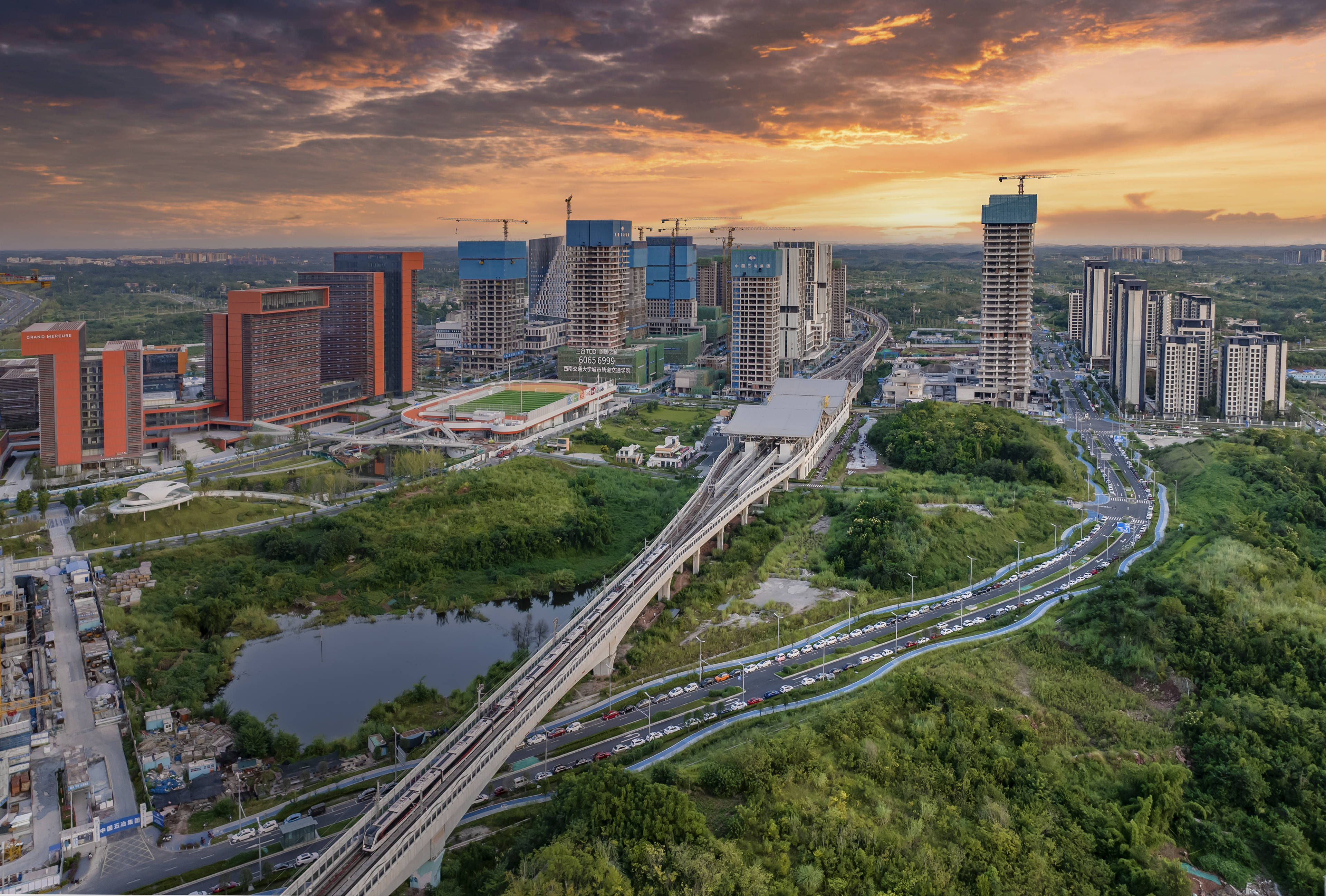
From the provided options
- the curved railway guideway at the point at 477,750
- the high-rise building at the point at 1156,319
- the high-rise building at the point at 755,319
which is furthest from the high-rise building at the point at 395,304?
the high-rise building at the point at 1156,319

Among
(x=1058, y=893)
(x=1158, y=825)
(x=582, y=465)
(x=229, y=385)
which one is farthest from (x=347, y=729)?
(x=229, y=385)

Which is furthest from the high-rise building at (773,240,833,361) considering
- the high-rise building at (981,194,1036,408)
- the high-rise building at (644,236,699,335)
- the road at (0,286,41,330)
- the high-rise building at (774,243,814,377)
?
the road at (0,286,41,330)

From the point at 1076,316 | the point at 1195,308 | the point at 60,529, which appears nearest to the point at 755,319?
the point at 1195,308

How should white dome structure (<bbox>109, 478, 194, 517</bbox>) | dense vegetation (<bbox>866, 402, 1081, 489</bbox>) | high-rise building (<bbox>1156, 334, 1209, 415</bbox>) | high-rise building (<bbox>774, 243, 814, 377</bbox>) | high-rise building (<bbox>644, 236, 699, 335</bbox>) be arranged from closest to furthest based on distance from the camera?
Result: white dome structure (<bbox>109, 478, 194, 517</bbox>), dense vegetation (<bbox>866, 402, 1081, 489</bbox>), high-rise building (<bbox>1156, 334, 1209, 415</bbox>), high-rise building (<bbox>774, 243, 814, 377</bbox>), high-rise building (<bbox>644, 236, 699, 335</bbox>)

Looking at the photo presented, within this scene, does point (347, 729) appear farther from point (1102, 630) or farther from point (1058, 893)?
point (1102, 630)

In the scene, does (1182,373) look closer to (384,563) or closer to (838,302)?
(838,302)

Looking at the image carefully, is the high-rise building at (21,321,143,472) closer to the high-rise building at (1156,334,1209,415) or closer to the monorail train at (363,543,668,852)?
the monorail train at (363,543,668,852)
